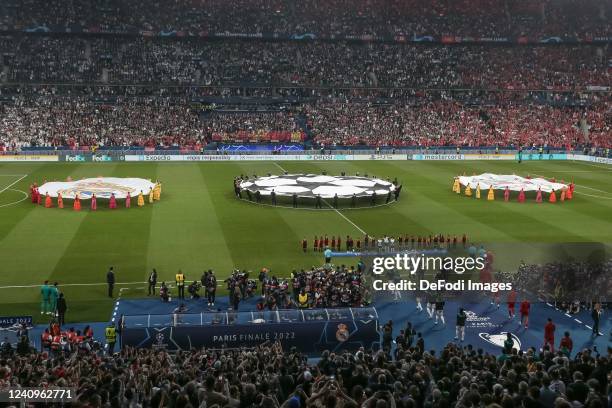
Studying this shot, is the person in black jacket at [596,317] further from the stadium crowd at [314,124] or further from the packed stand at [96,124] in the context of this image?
the packed stand at [96,124]

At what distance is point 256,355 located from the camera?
1619 centimetres

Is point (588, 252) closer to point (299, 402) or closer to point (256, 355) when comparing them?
point (256, 355)

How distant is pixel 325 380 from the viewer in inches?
455

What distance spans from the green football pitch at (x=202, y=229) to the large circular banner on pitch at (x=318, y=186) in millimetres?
1722

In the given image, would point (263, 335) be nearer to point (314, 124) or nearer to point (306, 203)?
point (306, 203)

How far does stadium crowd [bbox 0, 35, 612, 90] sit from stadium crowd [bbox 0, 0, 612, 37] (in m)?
2.52

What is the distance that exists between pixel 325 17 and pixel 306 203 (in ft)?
207

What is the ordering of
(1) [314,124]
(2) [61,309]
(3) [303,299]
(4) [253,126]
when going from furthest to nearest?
(1) [314,124] → (4) [253,126] → (3) [303,299] → (2) [61,309]

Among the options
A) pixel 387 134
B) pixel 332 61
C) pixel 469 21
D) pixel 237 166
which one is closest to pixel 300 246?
pixel 237 166

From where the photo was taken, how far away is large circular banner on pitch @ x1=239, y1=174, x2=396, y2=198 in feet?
150

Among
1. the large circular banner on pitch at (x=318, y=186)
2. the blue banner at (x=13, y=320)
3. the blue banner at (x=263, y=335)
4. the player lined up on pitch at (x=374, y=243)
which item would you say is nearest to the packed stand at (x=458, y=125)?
the large circular banner on pitch at (x=318, y=186)

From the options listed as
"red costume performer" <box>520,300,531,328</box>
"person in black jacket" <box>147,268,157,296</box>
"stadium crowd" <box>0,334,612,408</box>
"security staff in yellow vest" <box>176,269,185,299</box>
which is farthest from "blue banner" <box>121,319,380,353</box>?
"person in black jacket" <box>147,268,157,296</box>

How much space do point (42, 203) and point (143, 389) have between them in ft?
118

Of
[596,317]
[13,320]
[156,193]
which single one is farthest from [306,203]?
[13,320]
